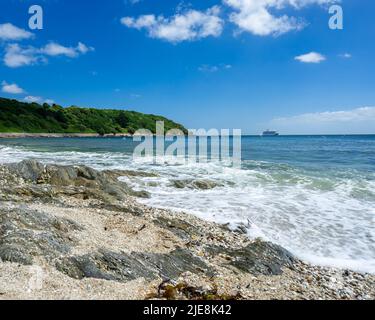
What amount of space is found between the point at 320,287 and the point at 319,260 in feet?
5.93

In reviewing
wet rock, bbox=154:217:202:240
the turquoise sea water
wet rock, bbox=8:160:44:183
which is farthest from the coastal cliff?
wet rock, bbox=154:217:202:240

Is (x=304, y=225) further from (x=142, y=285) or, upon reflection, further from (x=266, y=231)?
(x=142, y=285)

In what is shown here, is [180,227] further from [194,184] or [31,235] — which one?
[194,184]

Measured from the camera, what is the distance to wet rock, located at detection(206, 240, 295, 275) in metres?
8.08

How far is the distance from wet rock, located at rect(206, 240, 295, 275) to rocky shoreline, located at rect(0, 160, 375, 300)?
0.03 m

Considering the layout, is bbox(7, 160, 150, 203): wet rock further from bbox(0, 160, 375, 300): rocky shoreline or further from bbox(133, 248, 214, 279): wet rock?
bbox(133, 248, 214, 279): wet rock

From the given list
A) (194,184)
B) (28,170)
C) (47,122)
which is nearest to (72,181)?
(28,170)

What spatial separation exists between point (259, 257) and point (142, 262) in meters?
3.35

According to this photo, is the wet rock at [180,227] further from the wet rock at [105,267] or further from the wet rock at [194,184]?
the wet rock at [194,184]

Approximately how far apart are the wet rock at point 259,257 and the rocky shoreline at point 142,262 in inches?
1.1

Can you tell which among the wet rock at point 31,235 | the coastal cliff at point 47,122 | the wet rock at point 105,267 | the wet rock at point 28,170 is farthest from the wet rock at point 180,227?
the coastal cliff at point 47,122

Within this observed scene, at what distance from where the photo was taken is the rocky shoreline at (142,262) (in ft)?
19.6

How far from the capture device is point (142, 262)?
23.7 ft
